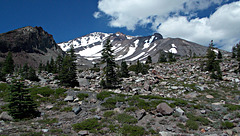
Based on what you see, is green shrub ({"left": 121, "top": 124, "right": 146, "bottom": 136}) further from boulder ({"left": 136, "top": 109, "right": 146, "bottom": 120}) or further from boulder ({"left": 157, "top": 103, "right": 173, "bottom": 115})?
boulder ({"left": 157, "top": 103, "right": 173, "bottom": 115})

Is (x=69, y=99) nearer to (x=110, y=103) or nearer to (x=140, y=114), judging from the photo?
(x=110, y=103)

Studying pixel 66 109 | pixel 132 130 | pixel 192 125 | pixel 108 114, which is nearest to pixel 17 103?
pixel 66 109

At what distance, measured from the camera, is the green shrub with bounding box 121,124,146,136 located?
7926 millimetres

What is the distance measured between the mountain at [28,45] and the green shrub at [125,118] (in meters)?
125

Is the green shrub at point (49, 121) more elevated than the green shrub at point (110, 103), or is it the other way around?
the green shrub at point (110, 103)

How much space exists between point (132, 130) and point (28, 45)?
6312 inches

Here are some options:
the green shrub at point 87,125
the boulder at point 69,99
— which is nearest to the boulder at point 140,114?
the green shrub at point 87,125

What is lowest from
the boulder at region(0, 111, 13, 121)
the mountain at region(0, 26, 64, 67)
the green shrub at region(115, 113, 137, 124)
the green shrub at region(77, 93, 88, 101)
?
the green shrub at region(115, 113, 137, 124)

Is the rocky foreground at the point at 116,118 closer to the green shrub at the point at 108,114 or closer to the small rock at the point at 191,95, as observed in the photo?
the green shrub at the point at 108,114

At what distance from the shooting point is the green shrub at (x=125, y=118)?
9.38 m

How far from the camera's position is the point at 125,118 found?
32.0 ft

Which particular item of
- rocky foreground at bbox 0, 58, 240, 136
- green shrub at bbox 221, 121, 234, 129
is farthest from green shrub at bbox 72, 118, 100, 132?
green shrub at bbox 221, 121, 234, 129

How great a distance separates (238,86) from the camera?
21406mm

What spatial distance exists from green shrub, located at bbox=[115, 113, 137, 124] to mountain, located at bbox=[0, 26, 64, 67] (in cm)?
12475
